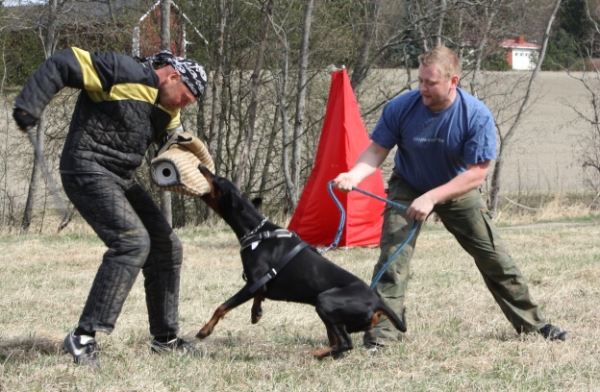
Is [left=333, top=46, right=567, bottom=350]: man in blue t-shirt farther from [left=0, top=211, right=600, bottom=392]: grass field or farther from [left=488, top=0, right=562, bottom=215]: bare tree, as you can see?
[left=488, top=0, right=562, bottom=215]: bare tree

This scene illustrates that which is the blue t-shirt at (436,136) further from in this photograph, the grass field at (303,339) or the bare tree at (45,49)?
the bare tree at (45,49)

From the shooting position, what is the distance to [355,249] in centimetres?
1012

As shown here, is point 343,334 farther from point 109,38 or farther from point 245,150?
point 109,38

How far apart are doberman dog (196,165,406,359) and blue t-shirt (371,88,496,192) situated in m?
0.77

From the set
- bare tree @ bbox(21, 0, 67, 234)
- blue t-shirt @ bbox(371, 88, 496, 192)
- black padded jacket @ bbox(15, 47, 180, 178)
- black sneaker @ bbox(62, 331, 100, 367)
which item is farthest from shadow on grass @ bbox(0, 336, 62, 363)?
bare tree @ bbox(21, 0, 67, 234)

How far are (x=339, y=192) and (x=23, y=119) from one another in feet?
21.4

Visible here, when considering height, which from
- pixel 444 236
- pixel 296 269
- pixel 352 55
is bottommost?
pixel 444 236

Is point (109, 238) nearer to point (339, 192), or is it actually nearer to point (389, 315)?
point (389, 315)

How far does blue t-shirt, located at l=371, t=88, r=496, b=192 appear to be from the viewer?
15.1 feet

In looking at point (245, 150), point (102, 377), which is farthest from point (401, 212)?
point (245, 150)

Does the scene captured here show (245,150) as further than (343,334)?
Yes

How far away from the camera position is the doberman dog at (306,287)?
4.50 metres

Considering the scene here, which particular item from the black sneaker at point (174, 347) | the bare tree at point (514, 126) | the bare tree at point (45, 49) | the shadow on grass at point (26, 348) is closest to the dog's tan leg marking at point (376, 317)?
the black sneaker at point (174, 347)

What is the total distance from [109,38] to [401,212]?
10.2 m
